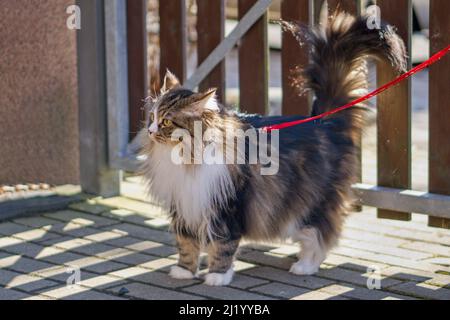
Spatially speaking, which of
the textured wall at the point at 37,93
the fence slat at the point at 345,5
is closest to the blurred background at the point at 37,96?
the textured wall at the point at 37,93

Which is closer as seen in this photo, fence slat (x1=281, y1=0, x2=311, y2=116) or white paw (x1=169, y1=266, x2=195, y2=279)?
white paw (x1=169, y1=266, x2=195, y2=279)

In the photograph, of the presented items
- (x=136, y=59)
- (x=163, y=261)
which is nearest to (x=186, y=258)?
(x=163, y=261)

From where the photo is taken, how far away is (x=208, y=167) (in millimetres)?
4523

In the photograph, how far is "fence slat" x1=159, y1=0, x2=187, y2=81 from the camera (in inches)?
246

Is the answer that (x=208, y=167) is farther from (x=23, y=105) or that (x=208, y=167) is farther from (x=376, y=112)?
(x=23, y=105)

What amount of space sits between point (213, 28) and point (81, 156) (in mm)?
1488

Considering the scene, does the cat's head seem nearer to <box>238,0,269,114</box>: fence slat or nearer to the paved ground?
the paved ground

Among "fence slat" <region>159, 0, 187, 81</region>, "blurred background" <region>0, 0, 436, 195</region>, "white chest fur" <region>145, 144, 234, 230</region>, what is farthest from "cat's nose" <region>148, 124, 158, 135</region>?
"fence slat" <region>159, 0, 187, 81</region>

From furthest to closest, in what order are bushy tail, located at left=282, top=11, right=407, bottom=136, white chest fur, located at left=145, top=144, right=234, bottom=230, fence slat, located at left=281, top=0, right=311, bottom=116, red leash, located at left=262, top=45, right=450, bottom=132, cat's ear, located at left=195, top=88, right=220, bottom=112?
fence slat, located at left=281, top=0, right=311, bottom=116 < bushy tail, located at left=282, top=11, right=407, bottom=136 < red leash, located at left=262, top=45, right=450, bottom=132 < white chest fur, located at left=145, top=144, right=234, bottom=230 < cat's ear, located at left=195, top=88, right=220, bottom=112

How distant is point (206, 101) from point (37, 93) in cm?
231

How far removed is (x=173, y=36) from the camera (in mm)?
6316

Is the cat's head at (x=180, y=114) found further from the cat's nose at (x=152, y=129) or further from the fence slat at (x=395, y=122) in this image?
the fence slat at (x=395, y=122)

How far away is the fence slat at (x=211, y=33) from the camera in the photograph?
6043mm
